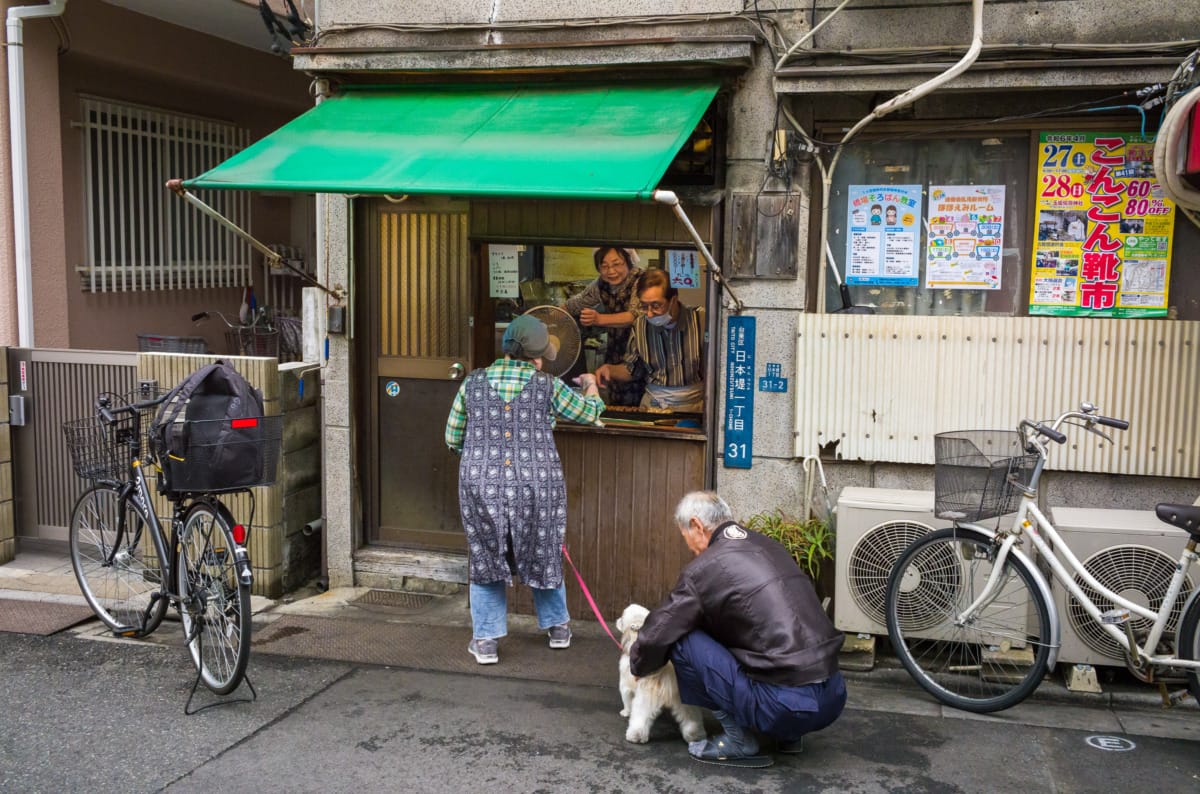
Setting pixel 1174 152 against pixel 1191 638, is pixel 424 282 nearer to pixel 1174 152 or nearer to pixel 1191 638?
pixel 1174 152

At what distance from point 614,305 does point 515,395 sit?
1.15 meters

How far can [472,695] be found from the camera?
5.92 meters

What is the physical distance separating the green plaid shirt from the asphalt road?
1.36 metres

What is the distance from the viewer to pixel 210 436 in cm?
574

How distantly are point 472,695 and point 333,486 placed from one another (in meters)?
2.32

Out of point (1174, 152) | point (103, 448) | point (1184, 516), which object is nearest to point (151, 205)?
point (103, 448)

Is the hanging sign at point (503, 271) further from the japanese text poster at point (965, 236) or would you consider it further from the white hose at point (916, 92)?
the japanese text poster at point (965, 236)

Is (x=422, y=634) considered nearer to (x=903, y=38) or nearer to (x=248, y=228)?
(x=903, y=38)

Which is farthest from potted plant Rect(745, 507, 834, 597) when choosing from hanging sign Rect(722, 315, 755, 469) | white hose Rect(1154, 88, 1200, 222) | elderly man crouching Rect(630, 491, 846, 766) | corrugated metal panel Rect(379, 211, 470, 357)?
white hose Rect(1154, 88, 1200, 222)

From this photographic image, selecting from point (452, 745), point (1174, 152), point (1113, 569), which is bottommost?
point (452, 745)

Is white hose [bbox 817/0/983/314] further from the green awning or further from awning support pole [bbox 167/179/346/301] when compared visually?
awning support pole [bbox 167/179/346/301]

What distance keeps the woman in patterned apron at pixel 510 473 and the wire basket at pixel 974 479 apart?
1953 mm

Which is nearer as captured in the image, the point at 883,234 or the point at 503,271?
the point at 883,234

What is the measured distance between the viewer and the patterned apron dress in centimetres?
623
